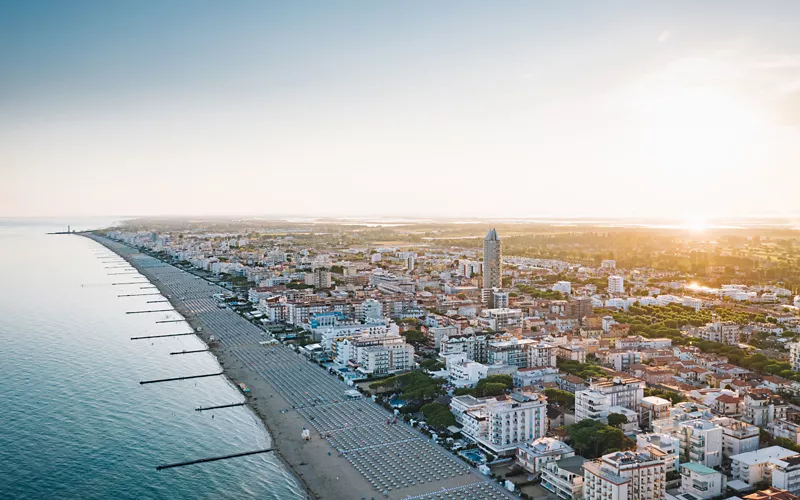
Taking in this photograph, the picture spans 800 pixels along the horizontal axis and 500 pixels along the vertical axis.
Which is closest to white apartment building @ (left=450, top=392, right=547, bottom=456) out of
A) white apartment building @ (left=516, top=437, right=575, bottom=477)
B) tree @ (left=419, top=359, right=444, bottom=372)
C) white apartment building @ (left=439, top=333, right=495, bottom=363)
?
white apartment building @ (left=516, top=437, right=575, bottom=477)

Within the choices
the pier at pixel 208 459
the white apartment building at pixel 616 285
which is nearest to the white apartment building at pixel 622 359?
the pier at pixel 208 459

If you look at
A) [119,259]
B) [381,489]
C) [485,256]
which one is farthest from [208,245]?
[381,489]

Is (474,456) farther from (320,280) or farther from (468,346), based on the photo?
(320,280)

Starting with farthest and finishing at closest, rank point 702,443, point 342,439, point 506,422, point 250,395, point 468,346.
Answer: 1. point 468,346
2. point 250,395
3. point 342,439
4. point 506,422
5. point 702,443

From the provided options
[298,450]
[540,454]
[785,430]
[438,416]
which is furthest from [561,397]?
[298,450]

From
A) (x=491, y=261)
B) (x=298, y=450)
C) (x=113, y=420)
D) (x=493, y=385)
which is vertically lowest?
(x=298, y=450)
